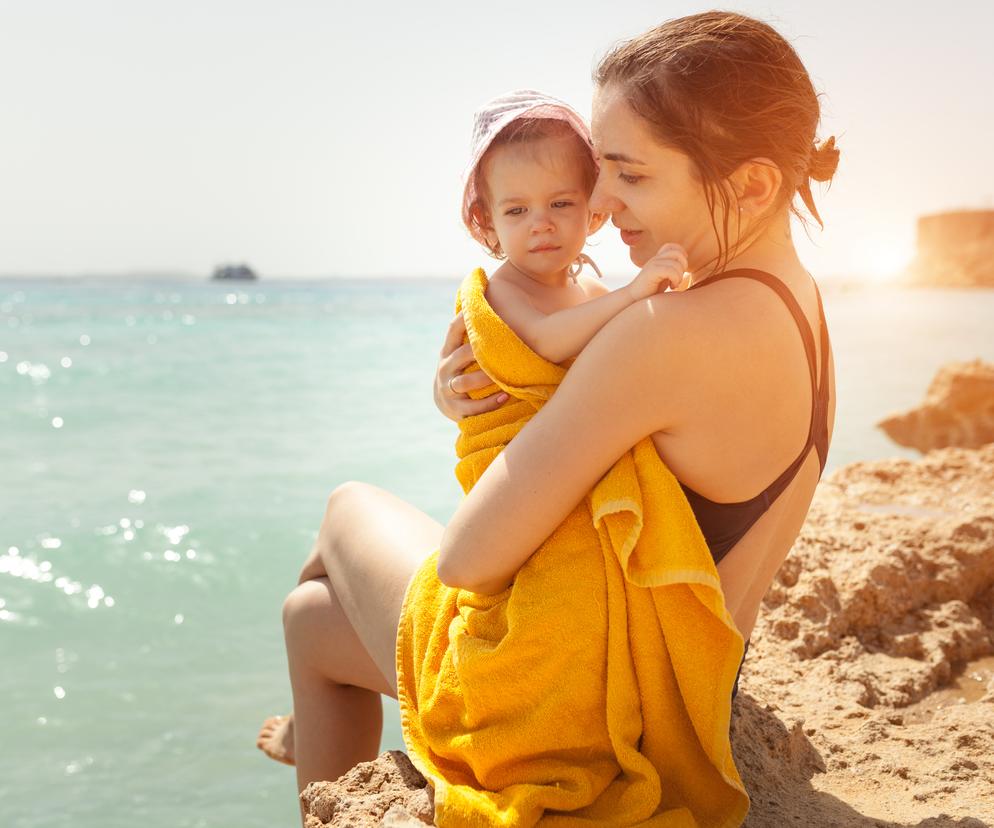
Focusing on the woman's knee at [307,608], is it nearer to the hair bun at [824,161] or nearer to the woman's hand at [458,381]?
the woman's hand at [458,381]

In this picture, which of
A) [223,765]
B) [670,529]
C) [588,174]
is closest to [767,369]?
[670,529]

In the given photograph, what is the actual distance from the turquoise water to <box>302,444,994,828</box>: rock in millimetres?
1614

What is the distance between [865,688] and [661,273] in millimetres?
1403

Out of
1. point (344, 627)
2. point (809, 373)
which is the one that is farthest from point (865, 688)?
point (344, 627)

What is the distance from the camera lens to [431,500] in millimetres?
6906

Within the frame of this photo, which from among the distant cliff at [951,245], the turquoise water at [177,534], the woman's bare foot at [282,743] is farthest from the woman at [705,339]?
the distant cliff at [951,245]

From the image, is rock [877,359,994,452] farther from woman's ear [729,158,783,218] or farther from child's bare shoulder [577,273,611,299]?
woman's ear [729,158,783,218]

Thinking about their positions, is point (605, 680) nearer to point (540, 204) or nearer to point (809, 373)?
point (809, 373)

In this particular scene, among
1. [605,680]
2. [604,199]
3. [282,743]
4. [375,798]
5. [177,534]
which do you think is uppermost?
[604,199]

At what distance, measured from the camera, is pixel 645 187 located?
5.77 ft

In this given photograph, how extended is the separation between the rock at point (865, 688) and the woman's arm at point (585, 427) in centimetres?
52

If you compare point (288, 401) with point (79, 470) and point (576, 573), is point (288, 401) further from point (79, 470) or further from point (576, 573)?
point (576, 573)

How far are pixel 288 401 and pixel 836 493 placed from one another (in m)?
8.09

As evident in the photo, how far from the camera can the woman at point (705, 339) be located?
1.57 meters
